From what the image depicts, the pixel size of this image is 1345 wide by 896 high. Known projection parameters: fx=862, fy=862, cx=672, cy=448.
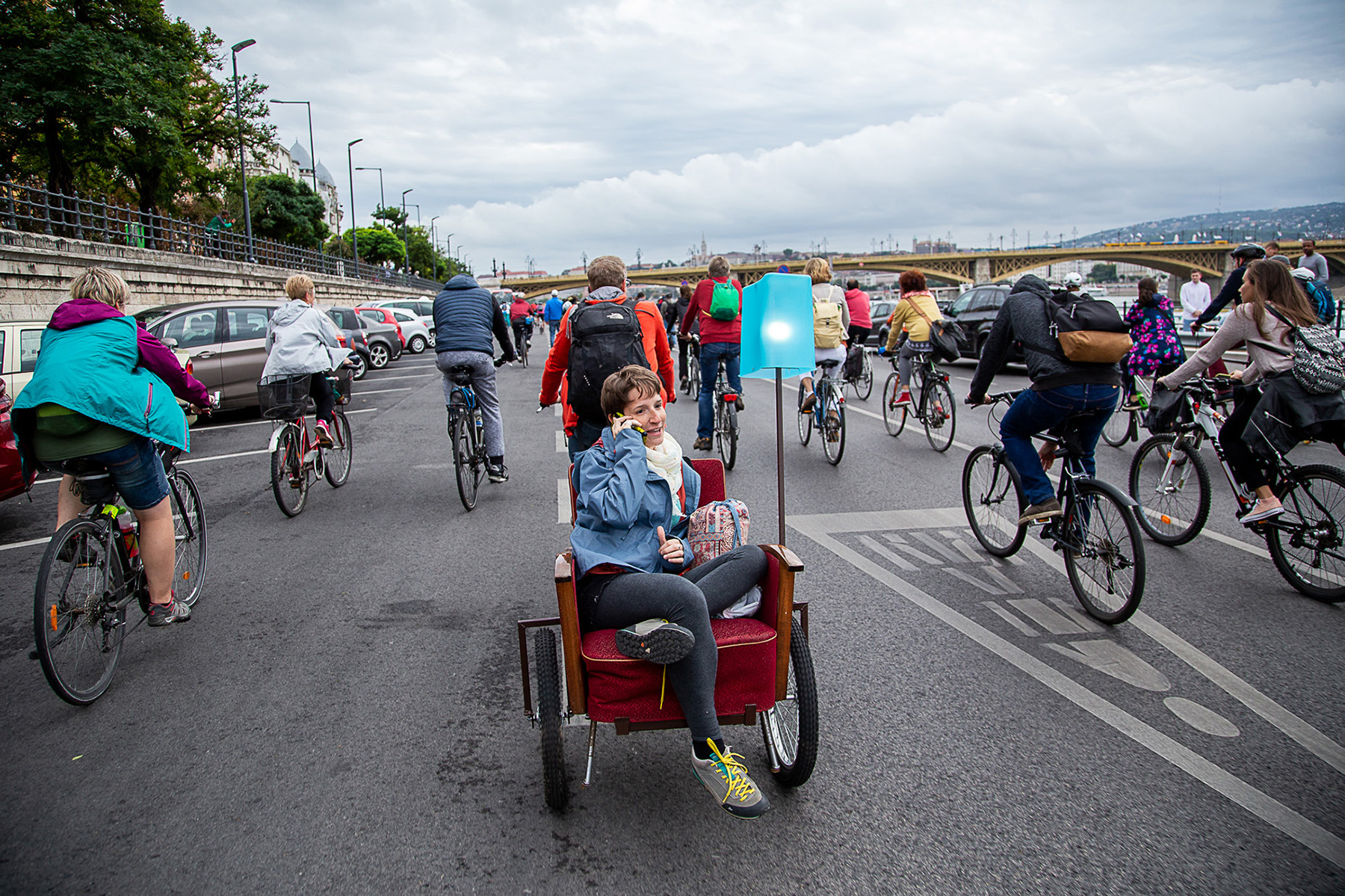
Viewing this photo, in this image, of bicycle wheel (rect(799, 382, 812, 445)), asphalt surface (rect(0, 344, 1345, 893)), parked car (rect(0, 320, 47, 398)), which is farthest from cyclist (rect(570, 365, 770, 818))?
parked car (rect(0, 320, 47, 398))

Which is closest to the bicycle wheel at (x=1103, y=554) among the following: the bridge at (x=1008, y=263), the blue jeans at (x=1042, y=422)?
the blue jeans at (x=1042, y=422)

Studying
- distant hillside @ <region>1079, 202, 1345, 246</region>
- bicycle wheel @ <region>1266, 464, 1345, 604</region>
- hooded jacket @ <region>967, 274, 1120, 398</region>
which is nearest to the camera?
bicycle wheel @ <region>1266, 464, 1345, 604</region>

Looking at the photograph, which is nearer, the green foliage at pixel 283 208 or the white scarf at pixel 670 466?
the white scarf at pixel 670 466

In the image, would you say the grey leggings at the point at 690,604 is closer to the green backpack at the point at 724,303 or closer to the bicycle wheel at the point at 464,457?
the bicycle wheel at the point at 464,457

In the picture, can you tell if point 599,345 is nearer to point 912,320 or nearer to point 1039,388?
point 1039,388

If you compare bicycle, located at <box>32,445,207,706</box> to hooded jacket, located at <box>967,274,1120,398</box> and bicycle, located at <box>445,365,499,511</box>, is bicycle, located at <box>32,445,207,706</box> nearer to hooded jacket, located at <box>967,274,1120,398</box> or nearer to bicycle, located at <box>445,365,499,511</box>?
bicycle, located at <box>445,365,499,511</box>

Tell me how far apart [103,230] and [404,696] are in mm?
20448

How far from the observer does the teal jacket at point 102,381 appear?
3.83 m

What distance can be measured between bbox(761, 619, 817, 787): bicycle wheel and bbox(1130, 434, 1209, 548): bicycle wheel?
343 cm

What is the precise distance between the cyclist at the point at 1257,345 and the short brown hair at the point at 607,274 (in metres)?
3.43

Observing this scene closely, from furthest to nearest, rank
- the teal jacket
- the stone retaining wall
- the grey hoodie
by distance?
the stone retaining wall < the grey hoodie < the teal jacket

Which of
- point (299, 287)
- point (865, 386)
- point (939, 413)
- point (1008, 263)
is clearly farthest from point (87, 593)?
point (1008, 263)

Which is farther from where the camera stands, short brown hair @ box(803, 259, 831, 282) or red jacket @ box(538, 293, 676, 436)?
short brown hair @ box(803, 259, 831, 282)

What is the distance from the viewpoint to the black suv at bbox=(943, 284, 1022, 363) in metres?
18.7
